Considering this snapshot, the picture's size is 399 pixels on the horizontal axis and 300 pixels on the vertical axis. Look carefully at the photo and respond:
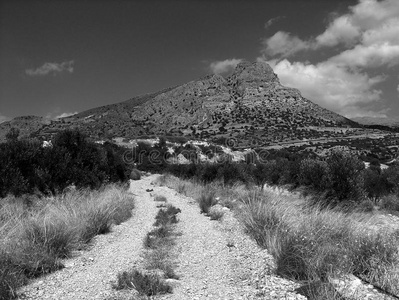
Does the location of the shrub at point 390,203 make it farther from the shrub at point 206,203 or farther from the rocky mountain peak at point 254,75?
the rocky mountain peak at point 254,75

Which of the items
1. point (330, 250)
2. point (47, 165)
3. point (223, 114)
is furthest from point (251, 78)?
point (330, 250)

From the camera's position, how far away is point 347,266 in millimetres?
4516

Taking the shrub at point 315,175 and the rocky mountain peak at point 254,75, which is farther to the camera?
the rocky mountain peak at point 254,75

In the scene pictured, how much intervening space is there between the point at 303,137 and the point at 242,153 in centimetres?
2400

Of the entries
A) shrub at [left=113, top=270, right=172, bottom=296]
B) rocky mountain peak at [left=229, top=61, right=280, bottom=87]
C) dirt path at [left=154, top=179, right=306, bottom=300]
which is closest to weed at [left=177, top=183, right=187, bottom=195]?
dirt path at [left=154, top=179, right=306, bottom=300]

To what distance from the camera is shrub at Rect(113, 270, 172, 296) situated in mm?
4410

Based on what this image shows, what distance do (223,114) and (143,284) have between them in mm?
97667

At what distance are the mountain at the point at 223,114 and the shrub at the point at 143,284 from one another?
60.5 metres

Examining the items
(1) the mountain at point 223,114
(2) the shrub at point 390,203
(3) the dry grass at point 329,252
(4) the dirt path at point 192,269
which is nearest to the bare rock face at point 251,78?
(1) the mountain at point 223,114

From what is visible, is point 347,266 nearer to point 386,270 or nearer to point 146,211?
point 386,270

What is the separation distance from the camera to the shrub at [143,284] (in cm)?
441

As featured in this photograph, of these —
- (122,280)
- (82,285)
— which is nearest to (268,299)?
(122,280)

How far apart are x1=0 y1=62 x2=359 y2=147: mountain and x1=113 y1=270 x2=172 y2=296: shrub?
2383 inches

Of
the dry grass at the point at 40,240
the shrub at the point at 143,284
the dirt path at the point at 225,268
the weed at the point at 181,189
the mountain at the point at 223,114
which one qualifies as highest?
the mountain at the point at 223,114
